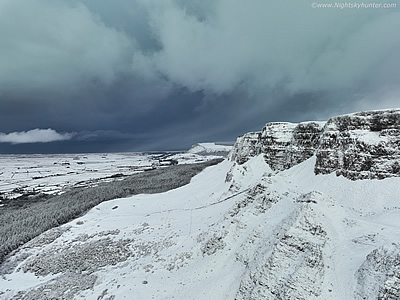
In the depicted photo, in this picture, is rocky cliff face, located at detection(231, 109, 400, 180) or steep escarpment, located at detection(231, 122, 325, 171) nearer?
rocky cliff face, located at detection(231, 109, 400, 180)

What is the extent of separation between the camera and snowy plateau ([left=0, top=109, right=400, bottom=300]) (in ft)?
38.2

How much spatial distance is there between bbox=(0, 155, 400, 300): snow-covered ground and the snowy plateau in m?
0.08

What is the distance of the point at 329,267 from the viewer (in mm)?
11805

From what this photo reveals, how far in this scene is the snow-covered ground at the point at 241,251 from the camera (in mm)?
11961

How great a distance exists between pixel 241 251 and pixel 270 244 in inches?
112

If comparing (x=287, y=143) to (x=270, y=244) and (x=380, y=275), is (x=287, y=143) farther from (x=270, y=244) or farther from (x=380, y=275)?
(x=380, y=275)

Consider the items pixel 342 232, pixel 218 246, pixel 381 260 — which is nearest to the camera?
pixel 381 260

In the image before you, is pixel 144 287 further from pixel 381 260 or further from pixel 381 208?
pixel 381 208

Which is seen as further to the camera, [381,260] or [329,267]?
[329,267]

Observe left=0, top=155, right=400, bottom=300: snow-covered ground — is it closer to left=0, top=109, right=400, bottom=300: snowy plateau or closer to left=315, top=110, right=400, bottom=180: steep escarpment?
left=0, top=109, right=400, bottom=300: snowy plateau

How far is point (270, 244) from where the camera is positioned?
582 inches

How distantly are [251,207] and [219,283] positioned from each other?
8.03 metres

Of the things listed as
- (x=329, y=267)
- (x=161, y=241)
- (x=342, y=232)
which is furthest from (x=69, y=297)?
(x=342, y=232)

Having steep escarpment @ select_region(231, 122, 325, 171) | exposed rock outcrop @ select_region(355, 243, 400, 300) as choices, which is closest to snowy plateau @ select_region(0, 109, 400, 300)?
exposed rock outcrop @ select_region(355, 243, 400, 300)
